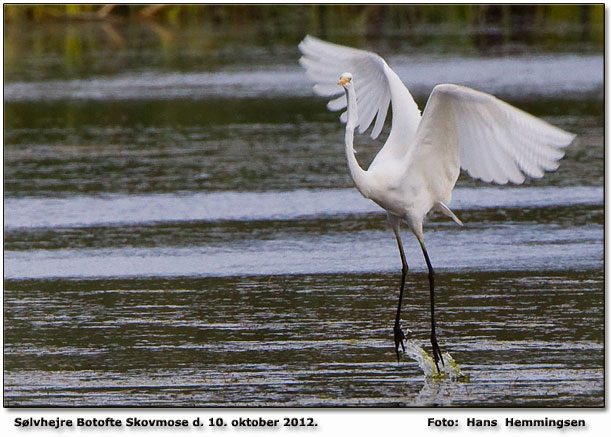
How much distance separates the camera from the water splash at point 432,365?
8.61 m

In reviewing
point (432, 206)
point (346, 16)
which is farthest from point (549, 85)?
point (346, 16)

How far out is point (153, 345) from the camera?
9.36 m

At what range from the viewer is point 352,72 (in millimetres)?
10648

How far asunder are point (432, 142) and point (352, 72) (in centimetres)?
164

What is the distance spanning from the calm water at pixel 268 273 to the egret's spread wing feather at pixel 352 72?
1403mm

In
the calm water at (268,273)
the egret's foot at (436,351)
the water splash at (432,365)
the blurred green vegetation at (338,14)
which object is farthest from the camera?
the blurred green vegetation at (338,14)

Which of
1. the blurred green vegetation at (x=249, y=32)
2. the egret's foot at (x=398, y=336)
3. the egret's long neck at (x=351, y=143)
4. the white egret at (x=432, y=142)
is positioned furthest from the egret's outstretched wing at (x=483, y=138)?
the blurred green vegetation at (x=249, y=32)

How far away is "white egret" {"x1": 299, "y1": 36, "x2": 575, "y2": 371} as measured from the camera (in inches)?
340

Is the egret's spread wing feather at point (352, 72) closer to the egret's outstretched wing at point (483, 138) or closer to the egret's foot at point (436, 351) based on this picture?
the egret's outstretched wing at point (483, 138)

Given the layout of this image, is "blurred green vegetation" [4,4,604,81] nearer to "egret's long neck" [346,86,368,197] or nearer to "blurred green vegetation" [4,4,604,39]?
"blurred green vegetation" [4,4,604,39]

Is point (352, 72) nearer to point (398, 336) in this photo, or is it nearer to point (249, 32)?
point (398, 336)

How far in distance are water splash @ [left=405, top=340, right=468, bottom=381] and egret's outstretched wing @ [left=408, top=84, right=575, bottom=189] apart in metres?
1.20

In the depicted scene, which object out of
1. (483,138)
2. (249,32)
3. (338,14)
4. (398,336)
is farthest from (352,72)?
(338,14)

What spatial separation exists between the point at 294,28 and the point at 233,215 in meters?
28.0
